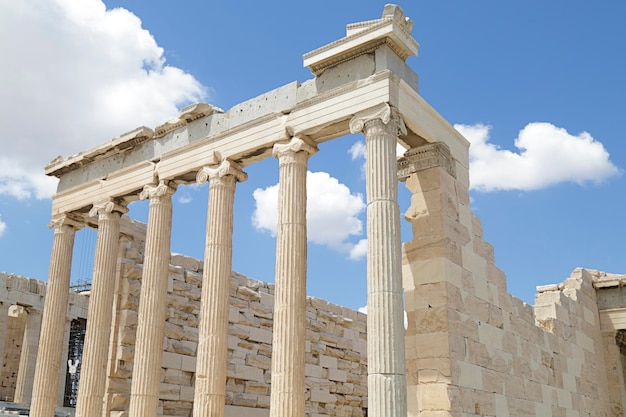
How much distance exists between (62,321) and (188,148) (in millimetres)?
6659

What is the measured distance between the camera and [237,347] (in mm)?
20969

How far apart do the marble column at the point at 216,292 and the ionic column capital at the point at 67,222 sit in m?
5.56

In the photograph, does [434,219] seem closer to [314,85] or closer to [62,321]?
[314,85]

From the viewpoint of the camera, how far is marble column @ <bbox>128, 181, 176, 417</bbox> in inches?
642

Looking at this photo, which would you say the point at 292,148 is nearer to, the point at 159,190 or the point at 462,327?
the point at 159,190

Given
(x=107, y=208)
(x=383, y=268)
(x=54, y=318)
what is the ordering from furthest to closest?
(x=54, y=318)
(x=107, y=208)
(x=383, y=268)

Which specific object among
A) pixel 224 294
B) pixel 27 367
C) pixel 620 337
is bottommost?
pixel 27 367

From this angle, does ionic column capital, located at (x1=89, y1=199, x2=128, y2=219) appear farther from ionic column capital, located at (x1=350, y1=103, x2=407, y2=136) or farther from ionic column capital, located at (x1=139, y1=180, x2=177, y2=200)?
ionic column capital, located at (x1=350, y1=103, x2=407, y2=136)

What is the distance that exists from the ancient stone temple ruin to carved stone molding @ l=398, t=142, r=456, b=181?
2.0 inches

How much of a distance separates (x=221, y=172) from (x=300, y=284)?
386cm

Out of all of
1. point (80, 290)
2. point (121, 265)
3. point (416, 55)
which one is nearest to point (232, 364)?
point (121, 265)

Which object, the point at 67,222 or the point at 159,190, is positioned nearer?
the point at 159,190

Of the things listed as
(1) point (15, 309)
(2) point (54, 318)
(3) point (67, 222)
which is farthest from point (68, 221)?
(1) point (15, 309)

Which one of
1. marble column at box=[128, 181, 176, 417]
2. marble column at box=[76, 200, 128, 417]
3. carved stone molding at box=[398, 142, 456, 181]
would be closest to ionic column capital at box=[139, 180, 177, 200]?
marble column at box=[128, 181, 176, 417]
